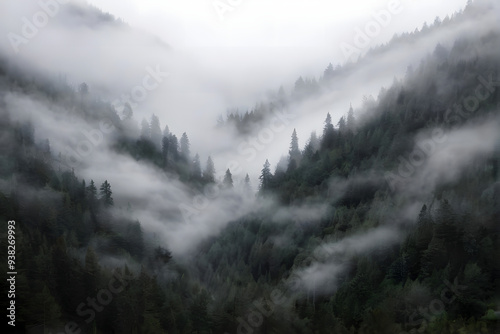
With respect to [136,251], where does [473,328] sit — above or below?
below

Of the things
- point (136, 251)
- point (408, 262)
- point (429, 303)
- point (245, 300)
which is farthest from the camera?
point (136, 251)

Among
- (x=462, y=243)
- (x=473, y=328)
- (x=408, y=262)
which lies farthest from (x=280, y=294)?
(x=473, y=328)

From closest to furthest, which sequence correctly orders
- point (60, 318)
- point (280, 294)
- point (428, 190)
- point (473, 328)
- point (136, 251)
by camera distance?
point (473, 328) < point (60, 318) < point (280, 294) < point (136, 251) < point (428, 190)

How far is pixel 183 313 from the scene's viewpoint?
409 ft

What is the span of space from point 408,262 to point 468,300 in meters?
32.3

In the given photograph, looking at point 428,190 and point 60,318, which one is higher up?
point 428,190

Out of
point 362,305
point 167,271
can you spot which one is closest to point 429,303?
point 362,305

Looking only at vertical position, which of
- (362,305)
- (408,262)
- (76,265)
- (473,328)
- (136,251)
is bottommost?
(473,328)

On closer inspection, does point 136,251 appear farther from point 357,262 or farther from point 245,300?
point 357,262

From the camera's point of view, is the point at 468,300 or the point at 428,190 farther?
the point at 428,190

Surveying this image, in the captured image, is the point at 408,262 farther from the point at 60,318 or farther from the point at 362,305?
the point at 60,318

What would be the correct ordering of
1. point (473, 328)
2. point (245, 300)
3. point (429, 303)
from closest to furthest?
point (473, 328) → point (429, 303) → point (245, 300)

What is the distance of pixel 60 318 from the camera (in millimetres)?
107500

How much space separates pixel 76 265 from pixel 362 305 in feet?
250
